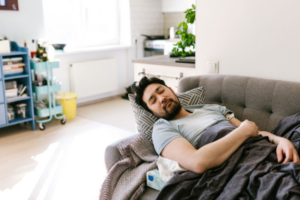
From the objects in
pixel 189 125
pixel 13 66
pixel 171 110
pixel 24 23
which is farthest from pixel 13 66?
pixel 189 125

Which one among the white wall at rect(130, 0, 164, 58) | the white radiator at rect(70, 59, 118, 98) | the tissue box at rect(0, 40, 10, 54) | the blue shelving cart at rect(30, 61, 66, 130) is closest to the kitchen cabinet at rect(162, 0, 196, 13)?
the white wall at rect(130, 0, 164, 58)

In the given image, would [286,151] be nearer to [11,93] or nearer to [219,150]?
[219,150]

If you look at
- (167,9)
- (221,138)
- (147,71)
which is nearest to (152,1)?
(167,9)

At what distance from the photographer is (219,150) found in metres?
1.49

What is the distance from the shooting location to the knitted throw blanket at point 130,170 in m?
1.55

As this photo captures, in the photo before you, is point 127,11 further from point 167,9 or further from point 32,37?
point 32,37

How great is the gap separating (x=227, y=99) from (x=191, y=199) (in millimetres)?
970

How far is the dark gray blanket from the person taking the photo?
1274mm

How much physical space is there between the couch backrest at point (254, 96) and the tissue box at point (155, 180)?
821 mm

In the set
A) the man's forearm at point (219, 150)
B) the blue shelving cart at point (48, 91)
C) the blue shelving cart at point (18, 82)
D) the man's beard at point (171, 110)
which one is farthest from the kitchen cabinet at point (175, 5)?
the man's forearm at point (219, 150)

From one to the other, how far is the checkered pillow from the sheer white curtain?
322 cm

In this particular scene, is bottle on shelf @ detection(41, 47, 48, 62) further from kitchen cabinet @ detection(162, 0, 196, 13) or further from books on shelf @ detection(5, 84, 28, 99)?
kitchen cabinet @ detection(162, 0, 196, 13)

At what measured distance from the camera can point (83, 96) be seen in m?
4.96

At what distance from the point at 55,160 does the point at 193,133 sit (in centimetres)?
176
